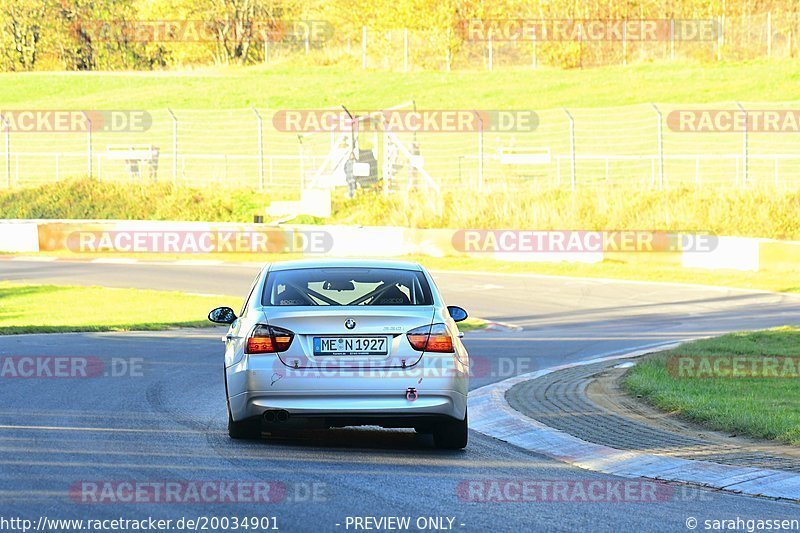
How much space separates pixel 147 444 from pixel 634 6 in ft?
203

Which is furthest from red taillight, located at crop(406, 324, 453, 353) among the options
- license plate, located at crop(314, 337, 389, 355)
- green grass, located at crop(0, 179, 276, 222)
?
green grass, located at crop(0, 179, 276, 222)

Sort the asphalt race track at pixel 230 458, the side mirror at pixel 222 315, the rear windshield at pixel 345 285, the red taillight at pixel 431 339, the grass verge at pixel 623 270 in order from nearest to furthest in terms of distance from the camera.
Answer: the asphalt race track at pixel 230 458 < the red taillight at pixel 431 339 < the rear windshield at pixel 345 285 < the side mirror at pixel 222 315 < the grass verge at pixel 623 270

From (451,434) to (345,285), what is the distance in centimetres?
147

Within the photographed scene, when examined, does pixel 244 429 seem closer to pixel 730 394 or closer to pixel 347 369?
pixel 347 369

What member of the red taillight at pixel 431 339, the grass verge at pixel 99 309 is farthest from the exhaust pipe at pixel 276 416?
the grass verge at pixel 99 309

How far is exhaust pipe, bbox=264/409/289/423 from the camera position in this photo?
919 centimetres

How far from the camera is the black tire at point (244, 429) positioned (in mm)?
9391

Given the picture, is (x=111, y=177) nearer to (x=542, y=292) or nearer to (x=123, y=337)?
(x=542, y=292)

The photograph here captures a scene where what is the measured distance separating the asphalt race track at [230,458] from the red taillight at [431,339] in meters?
0.76

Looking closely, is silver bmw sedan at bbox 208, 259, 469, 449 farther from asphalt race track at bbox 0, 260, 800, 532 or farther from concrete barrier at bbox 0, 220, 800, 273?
concrete barrier at bbox 0, 220, 800, 273

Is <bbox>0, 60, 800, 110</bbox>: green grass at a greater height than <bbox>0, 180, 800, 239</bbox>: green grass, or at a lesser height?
greater

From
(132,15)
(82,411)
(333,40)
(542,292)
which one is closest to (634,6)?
(333,40)

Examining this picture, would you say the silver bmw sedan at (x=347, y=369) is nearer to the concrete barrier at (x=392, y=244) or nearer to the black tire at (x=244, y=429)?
the black tire at (x=244, y=429)

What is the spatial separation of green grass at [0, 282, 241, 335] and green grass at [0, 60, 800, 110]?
34.0 m
